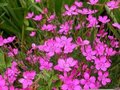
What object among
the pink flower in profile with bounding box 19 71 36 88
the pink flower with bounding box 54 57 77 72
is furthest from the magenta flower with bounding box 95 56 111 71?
the pink flower in profile with bounding box 19 71 36 88

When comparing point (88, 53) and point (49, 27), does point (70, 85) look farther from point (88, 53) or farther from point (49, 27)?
point (49, 27)

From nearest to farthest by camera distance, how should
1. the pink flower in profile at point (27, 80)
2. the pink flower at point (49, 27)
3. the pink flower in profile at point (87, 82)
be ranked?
the pink flower in profile at point (27, 80), the pink flower in profile at point (87, 82), the pink flower at point (49, 27)

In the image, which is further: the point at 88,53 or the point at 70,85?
the point at 88,53

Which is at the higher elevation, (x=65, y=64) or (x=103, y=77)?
(x=65, y=64)

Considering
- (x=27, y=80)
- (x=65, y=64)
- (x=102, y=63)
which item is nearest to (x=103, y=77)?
(x=102, y=63)

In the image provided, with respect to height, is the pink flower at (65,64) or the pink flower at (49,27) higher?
the pink flower at (49,27)

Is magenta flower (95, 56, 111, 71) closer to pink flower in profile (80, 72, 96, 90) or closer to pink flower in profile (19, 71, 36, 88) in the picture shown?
pink flower in profile (80, 72, 96, 90)

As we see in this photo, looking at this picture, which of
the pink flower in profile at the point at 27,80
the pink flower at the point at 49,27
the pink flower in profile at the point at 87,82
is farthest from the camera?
the pink flower at the point at 49,27

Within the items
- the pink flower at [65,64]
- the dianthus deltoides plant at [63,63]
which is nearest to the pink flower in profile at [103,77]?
the dianthus deltoides plant at [63,63]

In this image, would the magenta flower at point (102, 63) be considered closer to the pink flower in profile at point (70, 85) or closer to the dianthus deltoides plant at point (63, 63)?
the dianthus deltoides plant at point (63, 63)

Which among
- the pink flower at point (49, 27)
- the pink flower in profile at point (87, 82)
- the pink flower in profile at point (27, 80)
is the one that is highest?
the pink flower at point (49, 27)

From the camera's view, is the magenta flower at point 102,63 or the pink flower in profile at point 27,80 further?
the magenta flower at point 102,63
